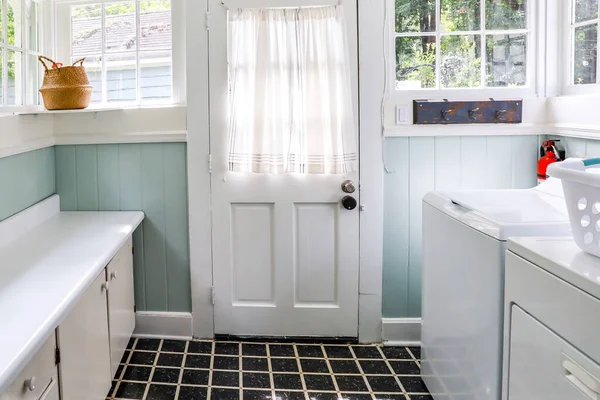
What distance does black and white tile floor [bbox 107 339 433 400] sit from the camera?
2471mm

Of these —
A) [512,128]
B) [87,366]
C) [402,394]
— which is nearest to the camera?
[87,366]

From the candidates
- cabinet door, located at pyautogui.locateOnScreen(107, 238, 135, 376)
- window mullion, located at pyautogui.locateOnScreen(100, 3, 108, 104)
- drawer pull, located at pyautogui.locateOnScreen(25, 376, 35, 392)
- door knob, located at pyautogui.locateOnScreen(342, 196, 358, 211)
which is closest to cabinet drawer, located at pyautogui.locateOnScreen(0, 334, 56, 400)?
drawer pull, located at pyautogui.locateOnScreen(25, 376, 35, 392)

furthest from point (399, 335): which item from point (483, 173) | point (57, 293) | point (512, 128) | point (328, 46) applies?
point (57, 293)

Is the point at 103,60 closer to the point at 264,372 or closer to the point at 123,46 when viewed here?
the point at 123,46

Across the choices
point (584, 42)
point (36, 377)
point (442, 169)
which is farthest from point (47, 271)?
point (584, 42)

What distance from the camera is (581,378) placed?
4.14 feet

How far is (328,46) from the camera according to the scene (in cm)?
279

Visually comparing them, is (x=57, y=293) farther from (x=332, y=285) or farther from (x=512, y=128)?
(x=512, y=128)

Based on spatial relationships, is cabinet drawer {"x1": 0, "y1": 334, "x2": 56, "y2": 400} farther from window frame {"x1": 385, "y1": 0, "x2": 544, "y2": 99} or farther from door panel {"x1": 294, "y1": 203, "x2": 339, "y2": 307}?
window frame {"x1": 385, "y1": 0, "x2": 544, "y2": 99}

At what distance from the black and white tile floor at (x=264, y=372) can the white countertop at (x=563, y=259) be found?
1.14m

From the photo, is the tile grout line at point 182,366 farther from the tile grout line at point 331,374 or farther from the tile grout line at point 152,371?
the tile grout line at point 331,374

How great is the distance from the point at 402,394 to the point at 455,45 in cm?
179

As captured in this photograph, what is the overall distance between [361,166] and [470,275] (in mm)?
1139

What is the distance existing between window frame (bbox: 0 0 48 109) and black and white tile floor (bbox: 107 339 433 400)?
136 centimetres
